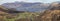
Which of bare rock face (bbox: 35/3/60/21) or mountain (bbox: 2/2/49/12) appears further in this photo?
mountain (bbox: 2/2/49/12)

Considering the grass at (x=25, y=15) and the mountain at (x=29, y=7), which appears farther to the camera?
the mountain at (x=29, y=7)

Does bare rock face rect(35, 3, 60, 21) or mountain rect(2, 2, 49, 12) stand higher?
mountain rect(2, 2, 49, 12)

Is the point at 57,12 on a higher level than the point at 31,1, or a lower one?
lower

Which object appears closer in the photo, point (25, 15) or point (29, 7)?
point (25, 15)

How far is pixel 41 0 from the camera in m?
1.37

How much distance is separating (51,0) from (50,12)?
1.39 ft

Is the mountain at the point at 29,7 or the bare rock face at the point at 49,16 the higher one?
the mountain at the point at 29,7

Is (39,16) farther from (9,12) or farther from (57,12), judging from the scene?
(9,12)

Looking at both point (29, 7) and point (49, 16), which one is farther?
point (29, 7)

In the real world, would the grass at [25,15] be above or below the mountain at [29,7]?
below

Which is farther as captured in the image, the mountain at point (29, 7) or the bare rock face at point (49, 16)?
the mountain at point (29, 7)

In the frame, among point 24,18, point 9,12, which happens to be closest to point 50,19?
point 24,18

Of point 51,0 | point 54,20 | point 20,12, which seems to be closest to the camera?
point 54,20

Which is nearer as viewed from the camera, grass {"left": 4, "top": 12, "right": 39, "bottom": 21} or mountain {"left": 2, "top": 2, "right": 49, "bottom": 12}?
grass {"left": 4, "top": 12, "right": 39, "bottom": 21}
